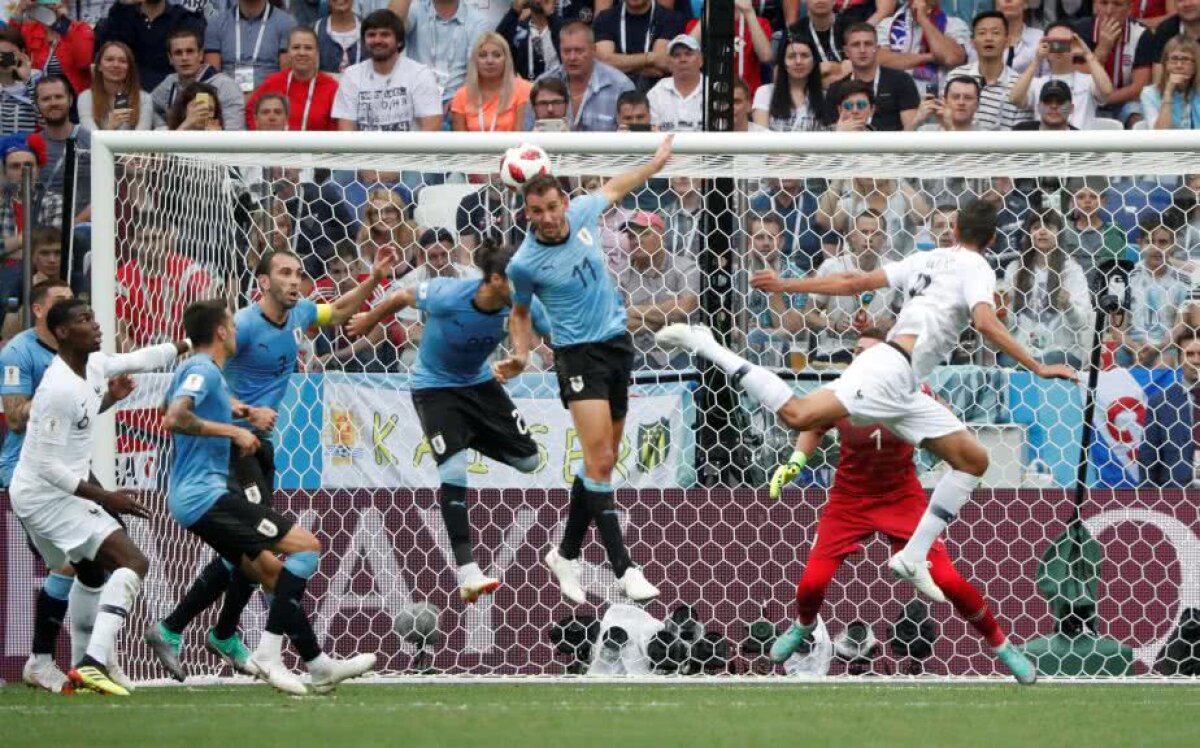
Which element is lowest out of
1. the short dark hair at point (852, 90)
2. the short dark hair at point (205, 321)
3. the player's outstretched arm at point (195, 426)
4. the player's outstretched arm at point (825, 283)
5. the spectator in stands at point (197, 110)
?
the player's outstretched arm at point (195, 426)

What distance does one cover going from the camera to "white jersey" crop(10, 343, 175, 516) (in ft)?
33.9

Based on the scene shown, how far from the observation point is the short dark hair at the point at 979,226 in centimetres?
1069

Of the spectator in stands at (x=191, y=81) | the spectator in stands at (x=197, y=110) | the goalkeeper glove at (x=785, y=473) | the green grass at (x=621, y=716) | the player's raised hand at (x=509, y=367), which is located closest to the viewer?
the green grass at (x=621, y=716)

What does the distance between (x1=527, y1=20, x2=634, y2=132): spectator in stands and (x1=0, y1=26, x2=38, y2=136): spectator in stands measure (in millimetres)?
4602

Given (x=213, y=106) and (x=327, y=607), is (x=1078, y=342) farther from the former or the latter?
(x=213, y=106)

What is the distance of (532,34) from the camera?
635 inches

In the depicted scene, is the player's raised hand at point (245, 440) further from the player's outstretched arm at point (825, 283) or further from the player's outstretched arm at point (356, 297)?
the player's outstretched arm at point (825, 283)

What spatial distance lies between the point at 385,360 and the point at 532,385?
114 centimetres

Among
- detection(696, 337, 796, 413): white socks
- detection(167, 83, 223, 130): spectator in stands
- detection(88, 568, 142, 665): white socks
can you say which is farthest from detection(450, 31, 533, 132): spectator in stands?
detection(88, 568, 142, 665): white socks

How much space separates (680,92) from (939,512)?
569 centimetres

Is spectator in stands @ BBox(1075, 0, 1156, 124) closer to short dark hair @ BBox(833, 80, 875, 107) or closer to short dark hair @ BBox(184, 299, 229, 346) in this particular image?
short dark hair @ BBox(833, 80, 875, 107)

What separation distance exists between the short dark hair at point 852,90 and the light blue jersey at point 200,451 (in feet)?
19.8

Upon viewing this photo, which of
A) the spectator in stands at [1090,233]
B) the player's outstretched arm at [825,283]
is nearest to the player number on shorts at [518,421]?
the player's outstretched arm at [825,283]

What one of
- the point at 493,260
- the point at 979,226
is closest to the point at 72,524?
the point at 493,260
